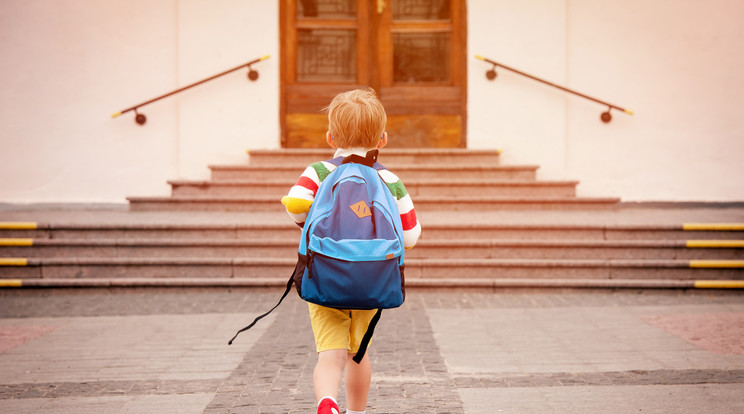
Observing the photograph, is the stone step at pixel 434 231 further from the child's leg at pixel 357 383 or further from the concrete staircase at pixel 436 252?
the child's leg at pixel 357 383

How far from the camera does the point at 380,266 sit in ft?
9.58

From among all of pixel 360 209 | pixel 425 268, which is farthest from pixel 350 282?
pixel 425 268

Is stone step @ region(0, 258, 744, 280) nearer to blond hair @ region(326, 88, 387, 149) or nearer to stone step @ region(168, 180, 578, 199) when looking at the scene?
stone step @ region(168, 180, 578, 199)

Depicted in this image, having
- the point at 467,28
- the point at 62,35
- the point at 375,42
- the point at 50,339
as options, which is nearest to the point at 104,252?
the point at 50,339

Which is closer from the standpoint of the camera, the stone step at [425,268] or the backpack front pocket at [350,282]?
the backpack front pocket at [350,282]

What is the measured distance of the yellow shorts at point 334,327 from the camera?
3.12m

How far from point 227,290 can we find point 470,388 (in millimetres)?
3797

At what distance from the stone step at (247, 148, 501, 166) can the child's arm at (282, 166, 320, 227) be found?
6.64 meters

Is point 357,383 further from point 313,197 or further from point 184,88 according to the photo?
point 184,88

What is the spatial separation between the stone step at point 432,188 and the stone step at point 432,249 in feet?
4.92

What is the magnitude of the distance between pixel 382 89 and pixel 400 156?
4.26 feet

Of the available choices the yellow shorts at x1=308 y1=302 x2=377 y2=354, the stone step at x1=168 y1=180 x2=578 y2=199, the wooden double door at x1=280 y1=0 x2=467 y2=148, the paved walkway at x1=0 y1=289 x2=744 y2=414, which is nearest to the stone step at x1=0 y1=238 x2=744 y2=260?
the paved walkway at x1=0 y1=289 x2=744 y2=414

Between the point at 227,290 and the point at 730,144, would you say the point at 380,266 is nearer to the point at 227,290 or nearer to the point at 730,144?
the point at 227,290

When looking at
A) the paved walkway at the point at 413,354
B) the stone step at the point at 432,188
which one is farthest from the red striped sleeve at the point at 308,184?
the stone step at the point at 432,188
